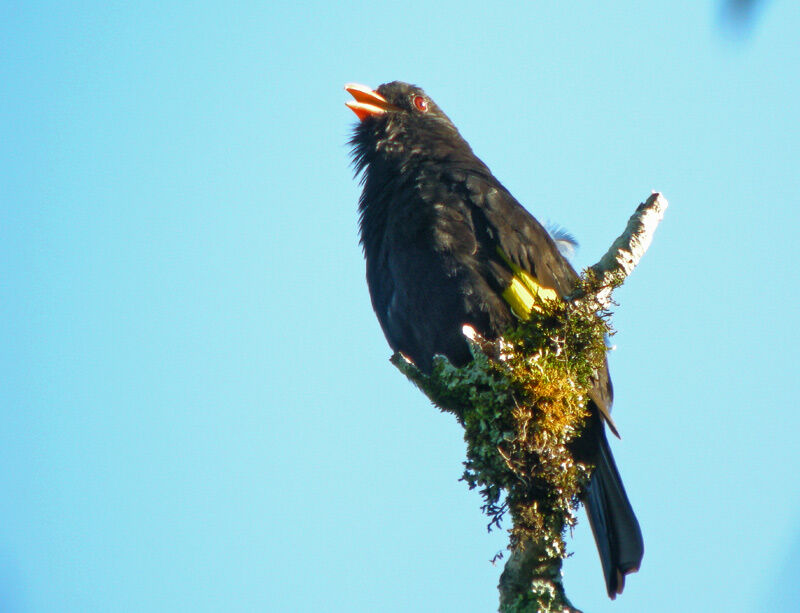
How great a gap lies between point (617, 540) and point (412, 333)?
1.41 m

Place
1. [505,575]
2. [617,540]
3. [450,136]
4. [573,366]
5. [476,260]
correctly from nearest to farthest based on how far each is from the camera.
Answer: [505,575], [573,366], [617,540], [476,260], [450,136]

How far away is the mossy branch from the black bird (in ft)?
1.84

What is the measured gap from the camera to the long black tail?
3.96 m

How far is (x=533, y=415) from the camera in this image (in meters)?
3.20

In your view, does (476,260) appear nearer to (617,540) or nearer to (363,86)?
(617,540)

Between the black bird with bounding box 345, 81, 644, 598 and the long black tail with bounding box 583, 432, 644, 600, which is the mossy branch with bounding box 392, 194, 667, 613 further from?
the long black tail with bounding box 583, 432, 644, 600

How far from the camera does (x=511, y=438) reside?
123 inches

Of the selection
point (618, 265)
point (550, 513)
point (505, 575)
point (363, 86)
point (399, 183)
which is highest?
point (363, 86)

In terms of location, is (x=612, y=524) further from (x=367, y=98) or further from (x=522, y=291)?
(x=367, y=98)

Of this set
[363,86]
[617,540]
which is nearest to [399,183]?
[363,86]

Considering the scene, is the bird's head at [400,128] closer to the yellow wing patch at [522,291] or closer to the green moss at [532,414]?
the yellow wing patch at [522,291]

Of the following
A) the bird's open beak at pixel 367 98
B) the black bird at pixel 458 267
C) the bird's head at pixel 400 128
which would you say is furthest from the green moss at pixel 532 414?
the bird's open beak at pixel 367 98

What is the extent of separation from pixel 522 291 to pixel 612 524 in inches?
45.7

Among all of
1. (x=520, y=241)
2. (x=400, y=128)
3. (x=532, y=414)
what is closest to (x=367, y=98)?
(x=400, y=128)
